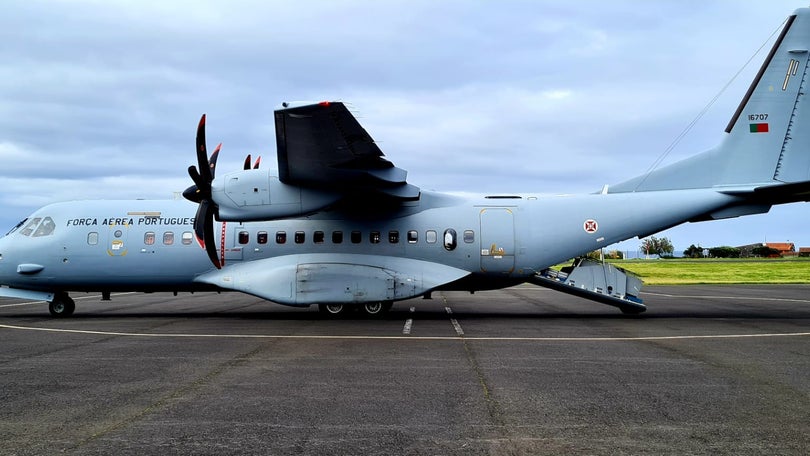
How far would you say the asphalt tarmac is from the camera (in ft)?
19.4

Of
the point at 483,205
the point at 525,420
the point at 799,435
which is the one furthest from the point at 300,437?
the point at 483,205

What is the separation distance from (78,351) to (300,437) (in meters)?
8.03

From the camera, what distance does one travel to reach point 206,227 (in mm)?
17875

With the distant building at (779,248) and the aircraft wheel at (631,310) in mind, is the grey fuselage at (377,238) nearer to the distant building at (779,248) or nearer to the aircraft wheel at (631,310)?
the aircraft wheel at (631,310)

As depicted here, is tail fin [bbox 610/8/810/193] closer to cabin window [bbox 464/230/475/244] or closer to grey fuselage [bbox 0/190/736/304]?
grey fuselage [bbox 0/190/736/304]

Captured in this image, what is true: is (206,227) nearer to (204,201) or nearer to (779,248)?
(204,201)

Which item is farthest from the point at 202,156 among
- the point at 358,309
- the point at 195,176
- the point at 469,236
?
the point at 469,236

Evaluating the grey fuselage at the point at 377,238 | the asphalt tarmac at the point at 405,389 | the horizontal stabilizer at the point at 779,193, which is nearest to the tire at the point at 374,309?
the grey fuselage at the point at 377,238

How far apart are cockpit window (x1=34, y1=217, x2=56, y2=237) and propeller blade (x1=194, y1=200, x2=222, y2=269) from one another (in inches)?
231

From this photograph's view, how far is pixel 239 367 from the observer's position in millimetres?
10031

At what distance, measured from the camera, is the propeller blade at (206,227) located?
17.9m

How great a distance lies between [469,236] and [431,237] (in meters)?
1.25

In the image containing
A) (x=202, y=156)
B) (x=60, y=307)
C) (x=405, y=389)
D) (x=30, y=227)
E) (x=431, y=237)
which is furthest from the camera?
(x=30, y=227)

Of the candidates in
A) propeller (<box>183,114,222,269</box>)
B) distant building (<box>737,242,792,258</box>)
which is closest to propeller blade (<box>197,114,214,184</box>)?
propeller (<box>183,114,222,269</box>)
